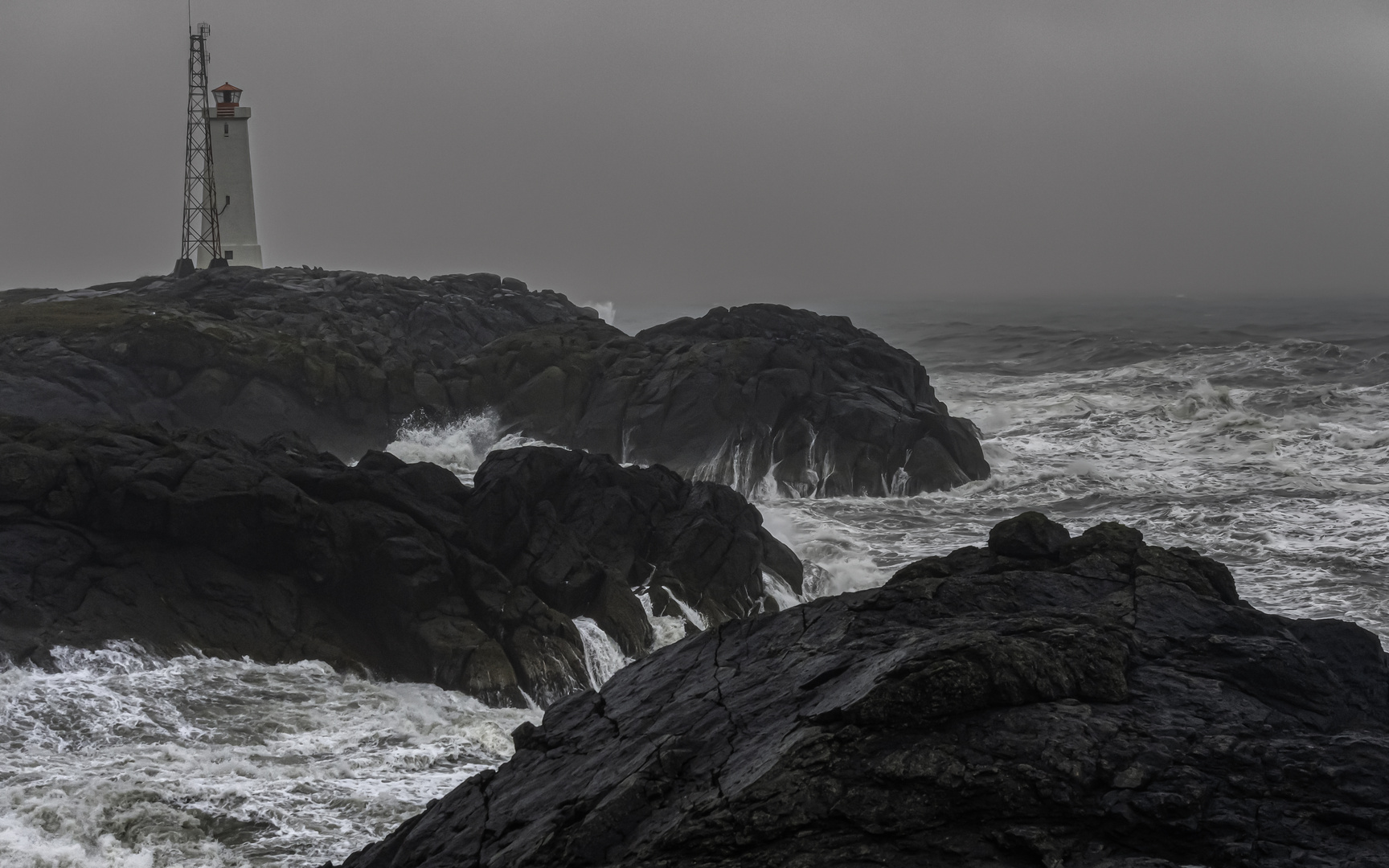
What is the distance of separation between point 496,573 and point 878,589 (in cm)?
966

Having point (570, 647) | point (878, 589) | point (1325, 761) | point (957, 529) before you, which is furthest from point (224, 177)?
point (1325, 761)

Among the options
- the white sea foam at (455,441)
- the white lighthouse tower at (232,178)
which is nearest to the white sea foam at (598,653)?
the white sea foam at (455,441)

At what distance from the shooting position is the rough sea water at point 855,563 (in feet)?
43.8

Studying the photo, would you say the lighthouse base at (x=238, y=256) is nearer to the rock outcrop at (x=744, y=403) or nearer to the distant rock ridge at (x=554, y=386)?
the distant rock ridge at (x=554, y=386)

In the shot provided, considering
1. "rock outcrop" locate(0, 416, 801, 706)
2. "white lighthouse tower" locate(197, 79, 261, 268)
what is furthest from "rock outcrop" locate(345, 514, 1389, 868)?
"white lighthouse tower" locate(197, 79, 261, 268)

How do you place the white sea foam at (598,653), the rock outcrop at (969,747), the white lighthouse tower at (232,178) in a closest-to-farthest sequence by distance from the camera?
the rock outcrop at (969,747), the white sea foam at (598,653), the white lighthouse tower at (232,178)

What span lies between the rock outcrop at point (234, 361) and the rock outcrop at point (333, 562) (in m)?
12.8

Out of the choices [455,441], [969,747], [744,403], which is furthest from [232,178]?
[969,747]

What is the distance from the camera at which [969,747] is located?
27.3 feet

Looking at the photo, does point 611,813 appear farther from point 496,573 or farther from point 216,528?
point 216,528

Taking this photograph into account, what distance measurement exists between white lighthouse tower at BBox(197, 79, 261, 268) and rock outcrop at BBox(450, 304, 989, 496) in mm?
17628

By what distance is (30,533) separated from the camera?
18.6m

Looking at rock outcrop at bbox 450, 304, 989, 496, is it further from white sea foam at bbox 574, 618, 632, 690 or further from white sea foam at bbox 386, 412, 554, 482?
white sea foam at bbox 574, 618, 632, 690

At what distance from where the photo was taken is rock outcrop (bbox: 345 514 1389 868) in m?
7.81
